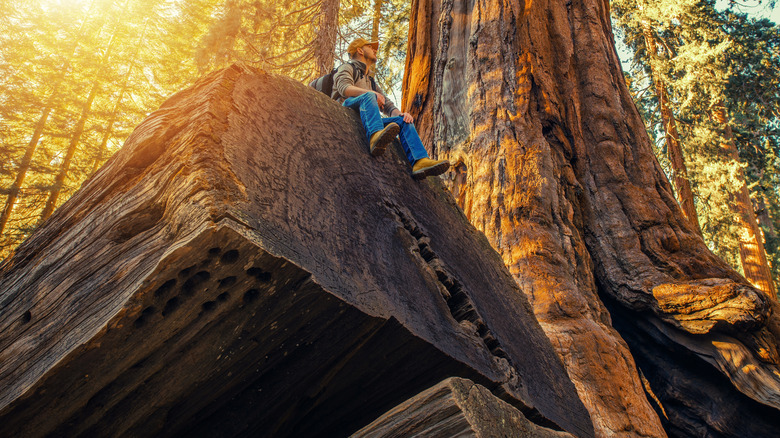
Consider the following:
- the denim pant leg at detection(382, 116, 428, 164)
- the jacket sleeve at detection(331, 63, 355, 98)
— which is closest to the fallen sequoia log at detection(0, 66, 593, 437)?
the denim pant leg at detection(382, 116, 428, 164)

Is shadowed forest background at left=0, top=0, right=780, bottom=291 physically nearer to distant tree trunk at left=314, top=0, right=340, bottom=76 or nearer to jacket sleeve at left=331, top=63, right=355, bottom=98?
distant tree trunk at left=314, top=0, right=340, bottom=76

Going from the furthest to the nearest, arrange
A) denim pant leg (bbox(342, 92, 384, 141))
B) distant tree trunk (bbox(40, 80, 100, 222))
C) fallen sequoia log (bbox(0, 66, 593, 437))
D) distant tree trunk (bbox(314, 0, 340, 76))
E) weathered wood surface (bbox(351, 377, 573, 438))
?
distant tree trunk (bbox(40, 80, 100, 222)) < distant tree trunk (bbox(314, 0, 340, 76)) < denim pant leg (bbox(342, 92, 384, 141)) < fallen sequoia log (bbox(0, 66, 593, 437)) < weathered wood surface (bbox(351, 377, 573, 438))

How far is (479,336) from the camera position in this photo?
178cm

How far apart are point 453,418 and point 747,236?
12.4 m

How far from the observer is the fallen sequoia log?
1.16m

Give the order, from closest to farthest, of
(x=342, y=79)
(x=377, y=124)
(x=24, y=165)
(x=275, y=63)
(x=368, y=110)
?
(x=377, y=124) < (x=368, y=110) < (x=342, y=79) < (x=275, y=63) < (x=24, y=165)

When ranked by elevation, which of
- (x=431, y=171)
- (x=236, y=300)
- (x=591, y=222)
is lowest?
(x=591, y=222)

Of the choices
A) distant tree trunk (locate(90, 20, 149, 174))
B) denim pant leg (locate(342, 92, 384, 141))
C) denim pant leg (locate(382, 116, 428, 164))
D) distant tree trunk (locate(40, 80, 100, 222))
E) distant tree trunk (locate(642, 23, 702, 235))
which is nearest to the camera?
denim pant leg (locate(342, 92, 384, 141))

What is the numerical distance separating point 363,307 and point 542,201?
8.24 ft

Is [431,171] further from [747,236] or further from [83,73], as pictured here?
[83,73]

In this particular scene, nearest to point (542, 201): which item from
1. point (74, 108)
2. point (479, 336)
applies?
point (479, 336)

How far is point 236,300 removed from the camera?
1.21 m

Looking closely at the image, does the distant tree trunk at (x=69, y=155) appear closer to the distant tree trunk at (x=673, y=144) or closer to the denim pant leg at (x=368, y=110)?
the denim pant leg at (x=368, y=110)

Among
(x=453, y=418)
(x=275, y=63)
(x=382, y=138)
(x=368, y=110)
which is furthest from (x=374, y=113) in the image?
(x=275, y=63)
